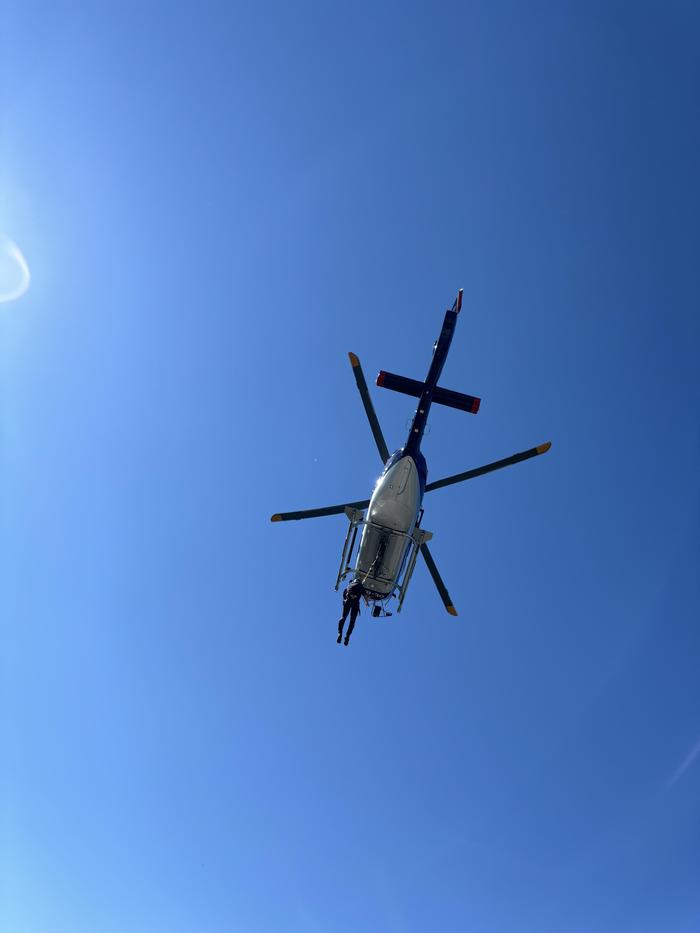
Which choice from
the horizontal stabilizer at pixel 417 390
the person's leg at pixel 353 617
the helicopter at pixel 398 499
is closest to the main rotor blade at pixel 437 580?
the helicopter at pixel 398 499

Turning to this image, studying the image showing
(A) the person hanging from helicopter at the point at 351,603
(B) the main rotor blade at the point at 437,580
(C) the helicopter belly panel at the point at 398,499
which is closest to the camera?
(C) the helicopter belly panel at the point at 398,499

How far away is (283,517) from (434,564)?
7057 mm

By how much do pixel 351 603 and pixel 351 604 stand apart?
0.06m

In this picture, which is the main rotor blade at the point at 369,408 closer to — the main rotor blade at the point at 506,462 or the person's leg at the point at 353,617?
the main rotor blade at the point at 506,462

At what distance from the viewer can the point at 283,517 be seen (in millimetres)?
24281

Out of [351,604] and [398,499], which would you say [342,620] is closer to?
[351,604]

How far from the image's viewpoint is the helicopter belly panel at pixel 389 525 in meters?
21.0

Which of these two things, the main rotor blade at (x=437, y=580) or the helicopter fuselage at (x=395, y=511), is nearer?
the helicopter fuselage at (x=395, y=511)

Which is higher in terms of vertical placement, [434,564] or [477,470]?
[477,470]

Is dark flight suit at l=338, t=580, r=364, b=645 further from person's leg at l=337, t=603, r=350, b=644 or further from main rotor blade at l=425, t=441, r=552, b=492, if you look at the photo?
main rotor blade at l=425, t=441, r=552, b=492

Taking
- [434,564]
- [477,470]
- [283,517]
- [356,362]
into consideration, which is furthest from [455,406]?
[283,517]

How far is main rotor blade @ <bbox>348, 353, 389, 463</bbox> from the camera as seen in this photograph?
74.1 ft

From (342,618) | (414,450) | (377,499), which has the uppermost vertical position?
(414,450)

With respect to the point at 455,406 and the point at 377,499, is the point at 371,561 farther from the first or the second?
the point at 455,406
